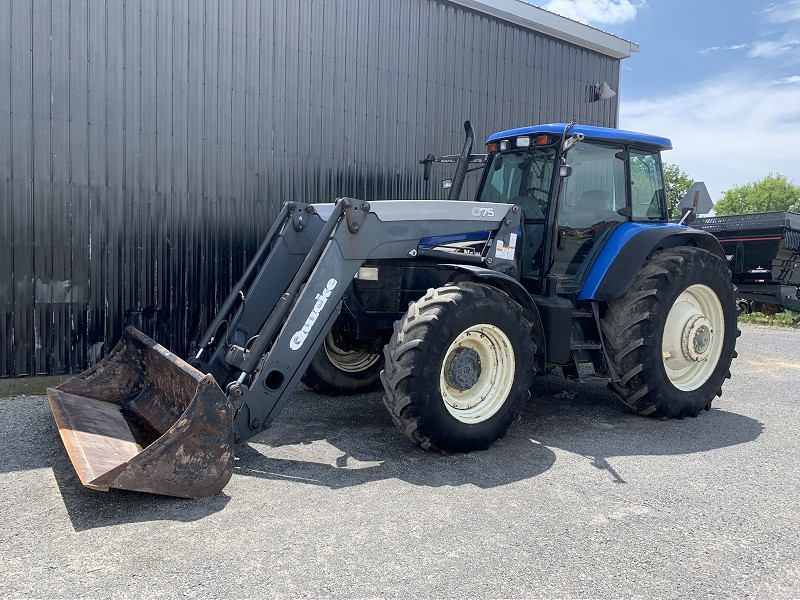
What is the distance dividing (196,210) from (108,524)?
172 inches

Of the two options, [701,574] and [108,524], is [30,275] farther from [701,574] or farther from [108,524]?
[701,574]

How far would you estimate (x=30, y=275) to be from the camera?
241 inches

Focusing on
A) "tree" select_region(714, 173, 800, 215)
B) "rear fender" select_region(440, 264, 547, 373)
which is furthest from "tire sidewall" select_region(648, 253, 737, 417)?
"tree" select_region(714, 173, 800, 215)

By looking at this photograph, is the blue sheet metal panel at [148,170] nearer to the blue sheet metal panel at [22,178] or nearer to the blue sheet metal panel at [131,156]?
the blue sheet metal panel at [131,156]

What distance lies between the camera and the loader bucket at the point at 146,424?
3391mm

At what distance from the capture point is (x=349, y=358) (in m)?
6.43

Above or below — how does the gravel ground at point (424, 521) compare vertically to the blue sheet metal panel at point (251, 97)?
below

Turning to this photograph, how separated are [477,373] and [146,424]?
2398mm

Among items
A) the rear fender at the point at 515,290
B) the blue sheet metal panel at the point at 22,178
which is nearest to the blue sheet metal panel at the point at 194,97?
the blue sheet metal panel at the point at 22,178

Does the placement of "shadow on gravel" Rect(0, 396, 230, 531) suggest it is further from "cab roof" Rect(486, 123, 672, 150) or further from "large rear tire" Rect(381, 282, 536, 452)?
"cab roof" Rect(486, 123, 672, 150)

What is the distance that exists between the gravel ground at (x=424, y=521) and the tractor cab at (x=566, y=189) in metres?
1.51

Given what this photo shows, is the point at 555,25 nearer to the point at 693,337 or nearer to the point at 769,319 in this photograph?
the point at 693,337

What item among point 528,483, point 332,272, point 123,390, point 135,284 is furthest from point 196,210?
point 528,483

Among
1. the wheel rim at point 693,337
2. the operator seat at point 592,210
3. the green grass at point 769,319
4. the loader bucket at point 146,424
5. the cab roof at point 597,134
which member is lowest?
the green grass at point 769,319
